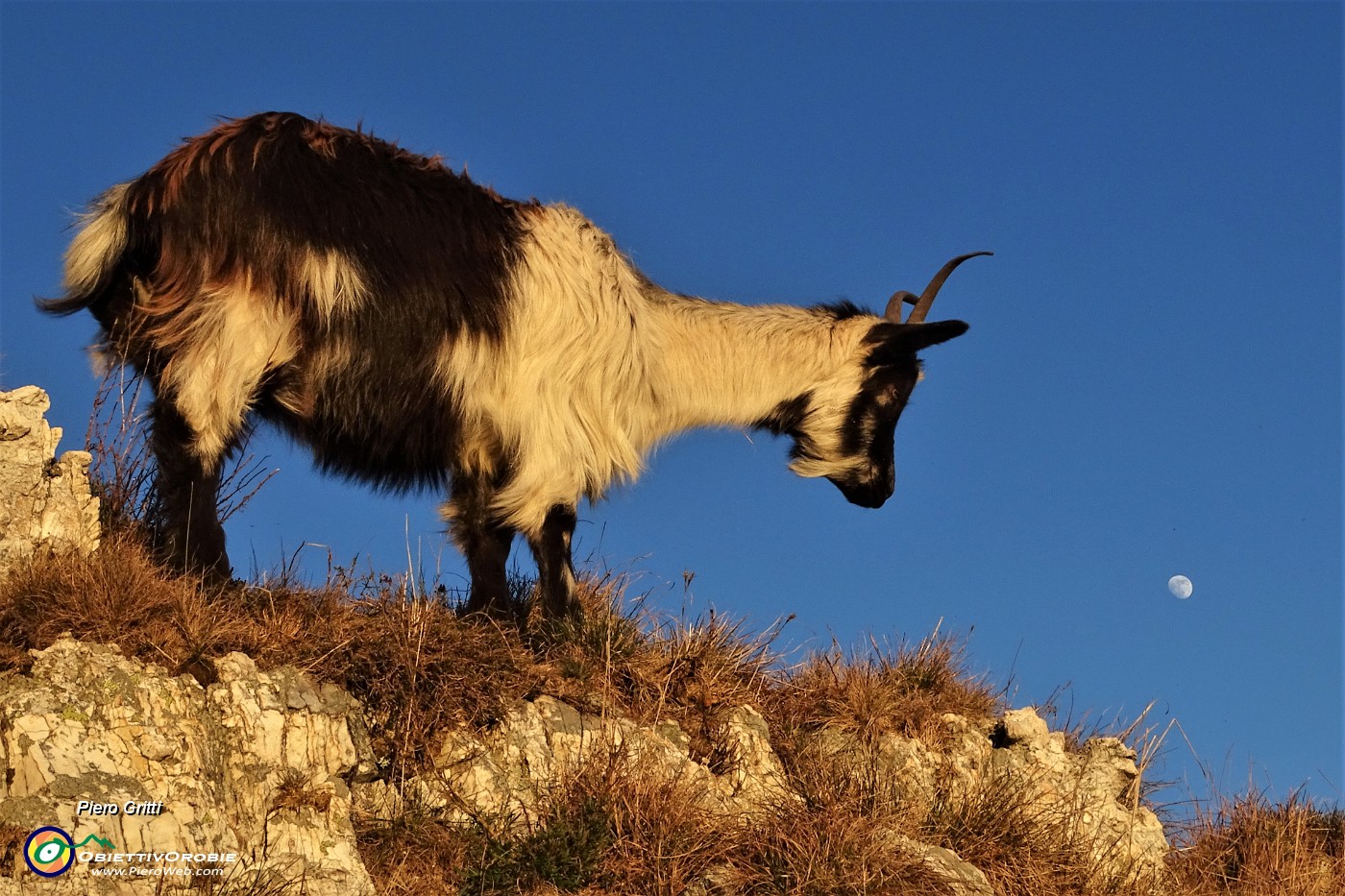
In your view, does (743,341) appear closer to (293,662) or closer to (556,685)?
(556,685)

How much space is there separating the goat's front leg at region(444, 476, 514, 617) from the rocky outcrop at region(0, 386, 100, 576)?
1816mm

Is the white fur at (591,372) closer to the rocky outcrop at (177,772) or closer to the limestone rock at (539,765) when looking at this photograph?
the limestone rock at (539,765)

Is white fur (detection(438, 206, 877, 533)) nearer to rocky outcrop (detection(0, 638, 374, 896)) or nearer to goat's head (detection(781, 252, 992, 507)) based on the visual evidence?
goat's head (detection(781, 252, 992, 507))

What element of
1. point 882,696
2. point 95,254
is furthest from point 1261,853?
point 95,254

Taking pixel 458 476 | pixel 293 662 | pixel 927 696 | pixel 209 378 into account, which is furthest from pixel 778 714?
pixel 209 378

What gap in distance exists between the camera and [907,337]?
8398mm

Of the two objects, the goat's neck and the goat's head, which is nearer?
the goat's neck

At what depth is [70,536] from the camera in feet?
19.9

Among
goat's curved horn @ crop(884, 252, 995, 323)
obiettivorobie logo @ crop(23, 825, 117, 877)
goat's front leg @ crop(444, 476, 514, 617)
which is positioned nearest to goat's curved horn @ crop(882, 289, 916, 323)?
goat's curved horn @ crop(884, 252, 995, 323)

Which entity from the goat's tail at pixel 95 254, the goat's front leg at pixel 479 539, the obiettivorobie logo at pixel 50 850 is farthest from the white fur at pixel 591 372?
the obiettivorobie logo at pixel 50 850

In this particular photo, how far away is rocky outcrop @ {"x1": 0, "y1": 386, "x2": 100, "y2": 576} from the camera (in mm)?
5938

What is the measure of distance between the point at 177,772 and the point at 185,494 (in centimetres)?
155

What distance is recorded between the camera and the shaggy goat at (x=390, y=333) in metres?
6.25

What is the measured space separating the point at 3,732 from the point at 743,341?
4.53 meters
